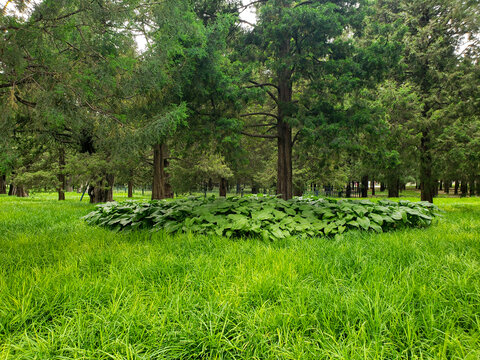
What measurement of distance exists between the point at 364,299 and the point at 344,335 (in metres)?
0.31

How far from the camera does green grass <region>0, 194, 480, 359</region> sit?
1.40 m

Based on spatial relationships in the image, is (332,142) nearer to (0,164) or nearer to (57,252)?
(57,252)

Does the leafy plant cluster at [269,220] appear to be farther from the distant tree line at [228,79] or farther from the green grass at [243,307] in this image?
the distant tree line at [228,79]

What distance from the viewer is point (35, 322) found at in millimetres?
1601

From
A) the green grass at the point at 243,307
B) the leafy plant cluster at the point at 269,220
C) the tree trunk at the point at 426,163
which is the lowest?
the green grass at the point at 243,307

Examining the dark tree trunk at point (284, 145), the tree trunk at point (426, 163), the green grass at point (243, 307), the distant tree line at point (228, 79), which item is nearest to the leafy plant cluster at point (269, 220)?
the green grass at point (243, 307)

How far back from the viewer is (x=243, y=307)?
1.75m

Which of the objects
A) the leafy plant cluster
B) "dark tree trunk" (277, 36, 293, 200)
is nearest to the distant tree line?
"dark tree trunk" (277, 36, 293, 200)

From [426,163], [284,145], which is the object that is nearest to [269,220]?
[284,145]

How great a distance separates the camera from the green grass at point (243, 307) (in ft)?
4.58

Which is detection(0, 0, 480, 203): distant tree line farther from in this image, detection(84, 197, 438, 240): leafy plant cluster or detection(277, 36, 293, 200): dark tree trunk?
detection(84, 197, 438, 240): leafy plant cluster

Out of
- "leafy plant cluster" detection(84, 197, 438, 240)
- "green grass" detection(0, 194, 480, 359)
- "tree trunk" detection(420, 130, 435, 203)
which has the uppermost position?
"tree trunk" detection(420, 130, 435, 203)

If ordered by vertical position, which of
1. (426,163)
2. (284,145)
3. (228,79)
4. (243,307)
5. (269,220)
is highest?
(228,79)

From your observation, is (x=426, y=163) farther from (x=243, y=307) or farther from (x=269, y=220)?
(x=243, y=307)
